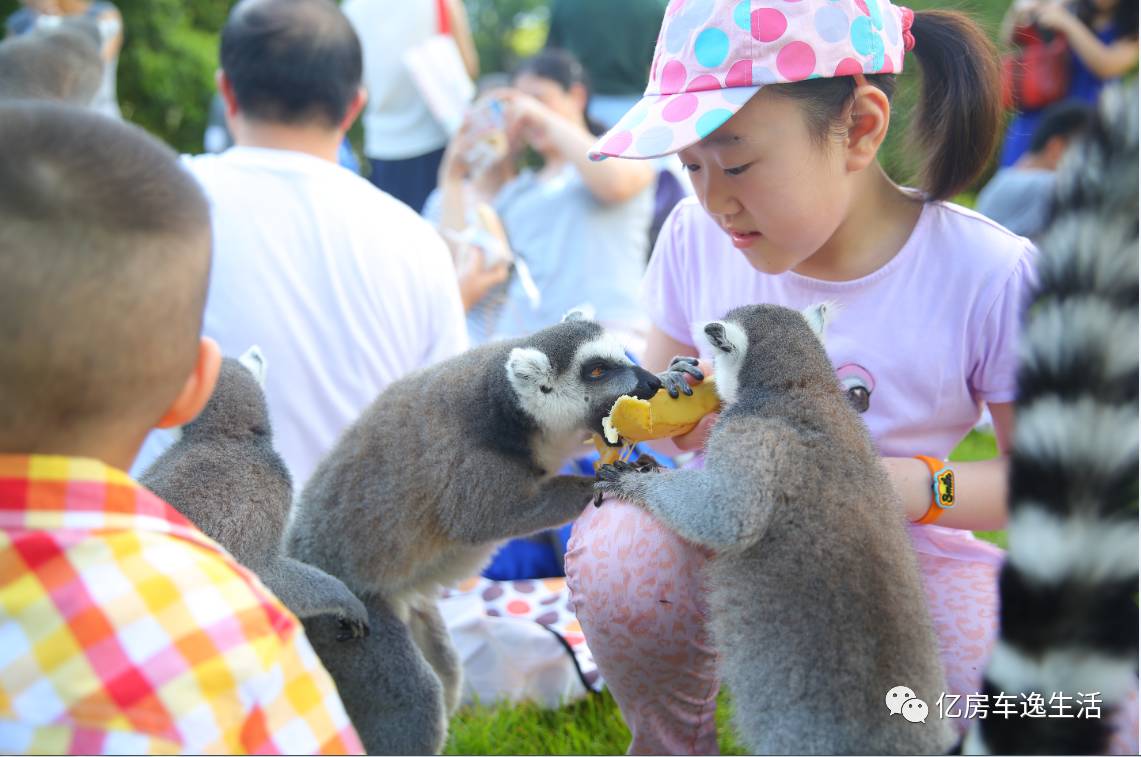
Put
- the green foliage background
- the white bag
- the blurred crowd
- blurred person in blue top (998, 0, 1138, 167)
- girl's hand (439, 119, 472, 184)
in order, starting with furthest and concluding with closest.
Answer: the green foliage background < blurred person in blue top (998, 0, 1138, 167) < the white bag < girl's hand (439, 119, 472, 184) < the blurred crowd

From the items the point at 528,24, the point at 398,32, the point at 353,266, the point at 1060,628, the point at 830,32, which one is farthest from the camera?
the point at 528,24

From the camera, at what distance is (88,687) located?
1.15 meters

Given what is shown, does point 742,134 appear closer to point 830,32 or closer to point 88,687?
point 830,32

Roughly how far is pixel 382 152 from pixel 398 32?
0.69 meters

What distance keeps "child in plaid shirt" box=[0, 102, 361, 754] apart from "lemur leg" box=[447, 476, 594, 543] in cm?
109

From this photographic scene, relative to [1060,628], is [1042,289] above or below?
above

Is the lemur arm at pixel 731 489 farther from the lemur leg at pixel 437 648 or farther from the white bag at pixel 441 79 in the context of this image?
the white bag at pixel 441 79

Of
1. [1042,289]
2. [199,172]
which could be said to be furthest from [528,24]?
[1042,289]

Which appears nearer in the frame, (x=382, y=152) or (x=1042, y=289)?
(x=1042, y=289)

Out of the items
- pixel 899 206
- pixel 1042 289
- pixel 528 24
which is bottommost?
pixel 528 24

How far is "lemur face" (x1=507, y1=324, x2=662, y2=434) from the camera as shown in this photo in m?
2.33

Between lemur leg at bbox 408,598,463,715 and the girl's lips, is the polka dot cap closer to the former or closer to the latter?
the girl's lips

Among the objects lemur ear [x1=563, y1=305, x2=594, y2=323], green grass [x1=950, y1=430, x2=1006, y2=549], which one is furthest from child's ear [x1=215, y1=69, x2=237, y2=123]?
green grass [x1=950, y1=430, x2=1006, y2=549]

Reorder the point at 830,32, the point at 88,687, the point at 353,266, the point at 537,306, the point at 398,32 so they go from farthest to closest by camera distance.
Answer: the point at 398,32 < the point at 537,306 < the point at 353,266 < the point at 830,32 < the point at 88,687
